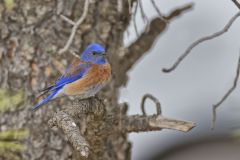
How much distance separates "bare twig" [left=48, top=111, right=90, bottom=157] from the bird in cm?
117

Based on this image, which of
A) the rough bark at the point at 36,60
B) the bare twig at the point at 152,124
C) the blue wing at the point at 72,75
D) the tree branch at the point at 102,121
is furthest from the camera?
the rough bark at the point at 36,60

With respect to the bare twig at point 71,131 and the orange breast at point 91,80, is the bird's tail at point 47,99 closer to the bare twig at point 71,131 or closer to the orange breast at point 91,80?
the orange breast at point 91,80

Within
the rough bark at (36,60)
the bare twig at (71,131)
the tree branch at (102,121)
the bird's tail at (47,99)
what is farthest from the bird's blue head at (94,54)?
the bare twig at (71,131)

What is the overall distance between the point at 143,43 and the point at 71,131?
86.5 inches

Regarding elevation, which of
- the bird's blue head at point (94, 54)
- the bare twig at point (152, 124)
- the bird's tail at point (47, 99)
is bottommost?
the bare twig at point (152, 124)

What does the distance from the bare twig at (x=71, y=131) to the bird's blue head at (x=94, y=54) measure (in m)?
1.32

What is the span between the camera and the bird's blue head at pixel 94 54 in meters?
5.29

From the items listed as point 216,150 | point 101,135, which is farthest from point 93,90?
point 216,150

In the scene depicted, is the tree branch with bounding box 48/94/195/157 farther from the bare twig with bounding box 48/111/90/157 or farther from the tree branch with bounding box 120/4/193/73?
the tree branch with bounding box 120/4/193/73

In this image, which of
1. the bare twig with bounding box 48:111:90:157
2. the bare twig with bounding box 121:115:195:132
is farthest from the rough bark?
the bare twig with bounding box 48:111:90:157

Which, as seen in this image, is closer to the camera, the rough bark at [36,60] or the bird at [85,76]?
the bird at [85,76]

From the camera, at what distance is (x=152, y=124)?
4559 millimetres

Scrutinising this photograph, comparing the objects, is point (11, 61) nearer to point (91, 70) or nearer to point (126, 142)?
point (91, 70)

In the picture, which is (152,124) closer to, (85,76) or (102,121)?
(102,121)
